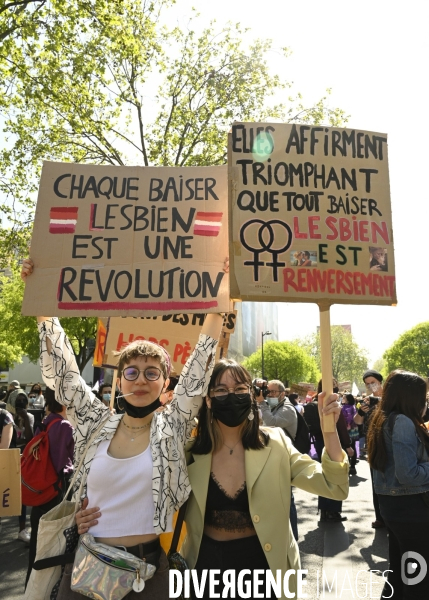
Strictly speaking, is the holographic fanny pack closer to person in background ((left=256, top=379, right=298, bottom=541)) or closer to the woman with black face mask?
the woman with black face mask

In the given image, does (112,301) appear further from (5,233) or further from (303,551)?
(5,233)

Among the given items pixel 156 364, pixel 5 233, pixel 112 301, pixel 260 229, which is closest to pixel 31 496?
pixel 112 301

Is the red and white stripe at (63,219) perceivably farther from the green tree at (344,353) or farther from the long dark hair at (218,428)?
the green tree at (344,353)

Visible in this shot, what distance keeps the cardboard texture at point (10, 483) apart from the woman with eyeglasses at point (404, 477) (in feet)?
8.68

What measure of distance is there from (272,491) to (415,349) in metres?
78.9

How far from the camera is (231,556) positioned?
2.55m

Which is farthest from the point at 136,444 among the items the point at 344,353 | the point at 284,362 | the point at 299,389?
the point at 344,353

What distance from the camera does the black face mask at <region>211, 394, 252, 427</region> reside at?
2803 mm

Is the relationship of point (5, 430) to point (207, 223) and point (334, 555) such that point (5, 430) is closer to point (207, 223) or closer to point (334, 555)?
point (207, 223)

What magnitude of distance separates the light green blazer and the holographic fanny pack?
344 millimetres

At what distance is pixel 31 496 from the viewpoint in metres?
4.91

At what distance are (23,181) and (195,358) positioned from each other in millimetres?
14726

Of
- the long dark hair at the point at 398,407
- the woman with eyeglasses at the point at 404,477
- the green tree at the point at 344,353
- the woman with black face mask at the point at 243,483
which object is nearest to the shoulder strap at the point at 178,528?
the woman with black face mask at the point at 243,483

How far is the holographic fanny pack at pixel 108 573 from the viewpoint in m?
2.29
